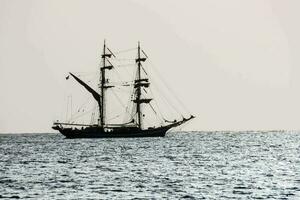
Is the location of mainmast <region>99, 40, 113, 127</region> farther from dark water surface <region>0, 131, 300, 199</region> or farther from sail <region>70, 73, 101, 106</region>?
dark water surface <region>0, 131, 300, 199</region>

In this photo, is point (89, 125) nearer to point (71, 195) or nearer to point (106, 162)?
point (106, 162)

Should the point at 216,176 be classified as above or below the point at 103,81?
below

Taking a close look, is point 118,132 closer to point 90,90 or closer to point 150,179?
point 90,90

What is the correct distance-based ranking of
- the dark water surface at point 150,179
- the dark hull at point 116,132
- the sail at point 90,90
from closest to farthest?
1. the dark water surface at point 150,179
2. the sail at point 90,90
3. the dark hull at point 116,132

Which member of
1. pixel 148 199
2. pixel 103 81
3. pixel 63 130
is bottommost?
pixel 148 199

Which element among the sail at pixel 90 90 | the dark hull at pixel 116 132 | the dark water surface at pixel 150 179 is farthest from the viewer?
the dark hull at pixel 116 132

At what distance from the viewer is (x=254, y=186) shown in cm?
4997

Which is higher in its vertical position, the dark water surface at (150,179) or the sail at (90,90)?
the sail at (90,90)

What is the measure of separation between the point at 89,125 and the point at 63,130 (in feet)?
30.2

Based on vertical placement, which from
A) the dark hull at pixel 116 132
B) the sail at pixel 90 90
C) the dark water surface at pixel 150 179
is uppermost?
the sail at pixel 90 90

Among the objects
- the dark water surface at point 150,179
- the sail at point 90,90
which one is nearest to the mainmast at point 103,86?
the sail at point 90,90

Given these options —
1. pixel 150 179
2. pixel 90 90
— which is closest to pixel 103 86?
pixel 90 90

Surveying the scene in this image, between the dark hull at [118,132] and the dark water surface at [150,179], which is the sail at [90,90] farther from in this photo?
the dark water surface at [150,179]

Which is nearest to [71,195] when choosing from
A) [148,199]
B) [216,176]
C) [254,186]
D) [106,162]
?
[148,199]
